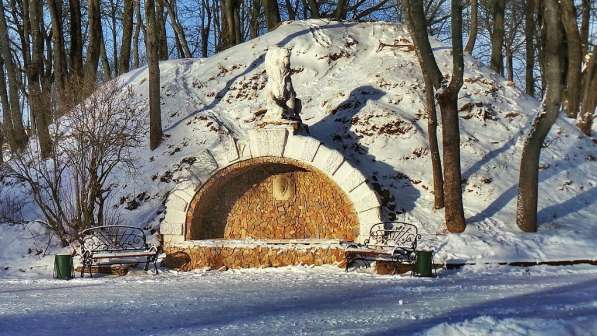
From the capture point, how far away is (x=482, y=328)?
5.23 meters

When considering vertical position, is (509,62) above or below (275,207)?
above

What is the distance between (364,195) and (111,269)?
4483mm

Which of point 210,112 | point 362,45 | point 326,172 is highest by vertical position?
point 362,45

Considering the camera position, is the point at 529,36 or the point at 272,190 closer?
the point at 272,190

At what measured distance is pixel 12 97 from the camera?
16766 millimetres

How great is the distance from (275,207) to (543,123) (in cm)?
519

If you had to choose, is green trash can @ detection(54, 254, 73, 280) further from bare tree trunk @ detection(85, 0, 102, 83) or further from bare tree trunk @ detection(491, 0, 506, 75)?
bare tree trunk @ detection(491, 0, 506, 75)

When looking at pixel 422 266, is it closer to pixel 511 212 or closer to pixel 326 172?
pixel 326 172

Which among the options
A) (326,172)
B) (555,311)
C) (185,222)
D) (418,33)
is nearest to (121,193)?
(185,222)

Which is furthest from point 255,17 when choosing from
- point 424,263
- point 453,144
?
point 424,263

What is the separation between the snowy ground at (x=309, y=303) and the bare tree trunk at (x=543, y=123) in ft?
5.82

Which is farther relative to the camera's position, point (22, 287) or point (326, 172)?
point (326, 172)

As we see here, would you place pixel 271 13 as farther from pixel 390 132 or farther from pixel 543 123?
pixel 543 123

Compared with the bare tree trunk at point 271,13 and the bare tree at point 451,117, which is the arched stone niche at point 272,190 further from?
the bare tree trunk at point 271,13
